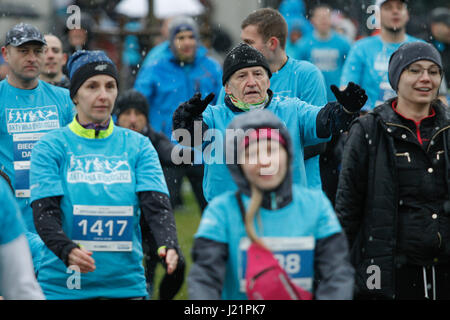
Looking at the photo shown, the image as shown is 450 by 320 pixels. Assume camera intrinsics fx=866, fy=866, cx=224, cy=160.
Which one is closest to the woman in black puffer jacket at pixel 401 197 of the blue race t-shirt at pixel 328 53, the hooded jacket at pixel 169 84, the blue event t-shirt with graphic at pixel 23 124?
the blue event t-shirt with graphic at pixel 23 124

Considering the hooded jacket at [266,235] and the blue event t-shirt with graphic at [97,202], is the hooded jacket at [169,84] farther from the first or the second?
the hooded jacket at [266,235]

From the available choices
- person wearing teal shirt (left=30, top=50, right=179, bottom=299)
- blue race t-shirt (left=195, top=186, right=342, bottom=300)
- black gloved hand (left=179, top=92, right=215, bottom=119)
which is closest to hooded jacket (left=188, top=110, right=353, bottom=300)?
blue race t-shirt (left=195, top=186, right=342, bottom=300)

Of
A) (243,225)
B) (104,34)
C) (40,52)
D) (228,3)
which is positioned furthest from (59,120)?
(228,3)

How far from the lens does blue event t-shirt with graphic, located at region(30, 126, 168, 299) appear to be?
16.7 feet

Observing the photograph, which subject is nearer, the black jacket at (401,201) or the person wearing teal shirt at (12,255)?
the person wearing teal shirt at (12,255)

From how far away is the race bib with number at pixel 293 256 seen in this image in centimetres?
407

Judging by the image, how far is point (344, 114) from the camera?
5336mm

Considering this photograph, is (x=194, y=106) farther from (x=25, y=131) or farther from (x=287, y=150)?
(x=25, y=131)

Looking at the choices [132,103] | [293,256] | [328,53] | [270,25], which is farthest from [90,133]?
[328,53]

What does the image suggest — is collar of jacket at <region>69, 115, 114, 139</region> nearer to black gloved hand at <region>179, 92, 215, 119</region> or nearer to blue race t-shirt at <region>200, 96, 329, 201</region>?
black gloved hand at <region>179, 92, 215, 119</region>

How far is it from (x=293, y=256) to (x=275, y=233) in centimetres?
14

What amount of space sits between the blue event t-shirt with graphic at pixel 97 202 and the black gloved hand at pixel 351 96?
3.93 feet

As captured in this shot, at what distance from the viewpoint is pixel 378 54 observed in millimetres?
8867
